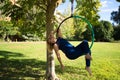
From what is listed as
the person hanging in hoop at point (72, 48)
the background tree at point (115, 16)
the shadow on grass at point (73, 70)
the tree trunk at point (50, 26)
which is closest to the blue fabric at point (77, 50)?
the person hanging in hoop at point (72, 48)

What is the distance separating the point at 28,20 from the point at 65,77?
3.70 m

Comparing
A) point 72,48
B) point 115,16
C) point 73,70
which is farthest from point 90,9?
point 115,16

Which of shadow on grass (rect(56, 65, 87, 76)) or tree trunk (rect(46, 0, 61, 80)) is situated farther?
shadow on grass (rect(56, 65, 87, 76))

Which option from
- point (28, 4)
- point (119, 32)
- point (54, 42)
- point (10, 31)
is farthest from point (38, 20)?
point (119, 32)

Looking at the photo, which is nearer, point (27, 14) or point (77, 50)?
point (77, 50)

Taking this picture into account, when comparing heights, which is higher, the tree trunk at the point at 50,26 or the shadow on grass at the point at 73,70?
the tree trunk at the point at 50,26

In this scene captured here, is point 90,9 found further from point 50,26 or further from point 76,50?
point 76,50

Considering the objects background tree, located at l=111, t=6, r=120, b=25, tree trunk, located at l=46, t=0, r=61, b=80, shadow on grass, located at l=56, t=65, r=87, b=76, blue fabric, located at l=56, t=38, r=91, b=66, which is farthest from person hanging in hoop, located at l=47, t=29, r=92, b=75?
background tree, located at l=111, t=6, r=120, b=25

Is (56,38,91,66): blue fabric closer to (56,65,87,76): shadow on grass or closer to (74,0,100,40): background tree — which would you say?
(74,0,100,40): background tree

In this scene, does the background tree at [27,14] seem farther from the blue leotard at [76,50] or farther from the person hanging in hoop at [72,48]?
the blue leotard at [76,50]

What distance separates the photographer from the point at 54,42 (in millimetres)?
8930

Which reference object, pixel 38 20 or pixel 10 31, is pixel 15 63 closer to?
pixel 38 20

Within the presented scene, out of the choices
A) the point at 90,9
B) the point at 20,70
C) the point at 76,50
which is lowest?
the point at 20,70

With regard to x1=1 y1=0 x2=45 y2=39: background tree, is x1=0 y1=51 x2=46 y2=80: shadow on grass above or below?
below
